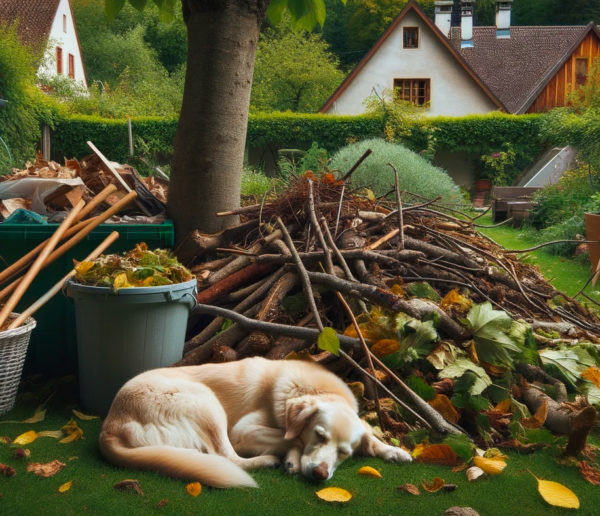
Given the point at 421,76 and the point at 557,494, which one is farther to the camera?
the point at 421,76

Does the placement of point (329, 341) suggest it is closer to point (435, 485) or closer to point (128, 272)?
point (435, 485)

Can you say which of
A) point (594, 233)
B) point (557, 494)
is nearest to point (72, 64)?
point (594, 233)

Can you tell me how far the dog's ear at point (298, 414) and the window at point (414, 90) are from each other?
27354mm

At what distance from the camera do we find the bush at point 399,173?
9445mm

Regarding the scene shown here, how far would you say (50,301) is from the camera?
4.19 meters

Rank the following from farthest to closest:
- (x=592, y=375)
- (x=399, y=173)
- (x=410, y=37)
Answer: (x=410, y=37)
(x=399, y=173)
(x=592, y=375)

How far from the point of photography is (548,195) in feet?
41.8

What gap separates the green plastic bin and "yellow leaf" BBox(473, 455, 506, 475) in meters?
2.70

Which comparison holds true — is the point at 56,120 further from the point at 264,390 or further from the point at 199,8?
the point at 264,390

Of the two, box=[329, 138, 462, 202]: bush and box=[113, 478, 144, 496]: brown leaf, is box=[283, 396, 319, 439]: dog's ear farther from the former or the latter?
box=[329, 138, 462, 202]: bush

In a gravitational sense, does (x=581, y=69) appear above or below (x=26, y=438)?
above

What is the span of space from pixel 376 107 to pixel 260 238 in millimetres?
18157

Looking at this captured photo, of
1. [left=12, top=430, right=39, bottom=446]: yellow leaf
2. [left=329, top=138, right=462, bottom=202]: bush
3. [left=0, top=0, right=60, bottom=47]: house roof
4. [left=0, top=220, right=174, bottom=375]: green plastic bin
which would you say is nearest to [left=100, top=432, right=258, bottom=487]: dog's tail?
[left=12, top=430, right=39, bottom=446]: yellow leaf

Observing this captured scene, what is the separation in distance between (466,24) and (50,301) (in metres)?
32.6
